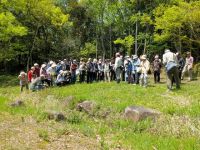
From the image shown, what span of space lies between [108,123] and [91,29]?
41.1 m

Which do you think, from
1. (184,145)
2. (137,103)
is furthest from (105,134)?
(137,103)

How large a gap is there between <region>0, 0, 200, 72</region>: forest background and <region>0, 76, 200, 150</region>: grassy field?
15900 mm

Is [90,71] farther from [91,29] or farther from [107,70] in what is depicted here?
[91,29]

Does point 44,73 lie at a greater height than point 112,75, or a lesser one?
greater

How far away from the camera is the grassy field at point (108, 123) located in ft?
38.9

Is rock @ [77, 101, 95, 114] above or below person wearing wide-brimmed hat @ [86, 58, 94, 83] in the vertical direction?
below

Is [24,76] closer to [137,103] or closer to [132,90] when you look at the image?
[132,90]

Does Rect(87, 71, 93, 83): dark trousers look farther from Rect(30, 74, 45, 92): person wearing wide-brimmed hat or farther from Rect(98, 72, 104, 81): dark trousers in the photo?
Rect(30, 74, 45, 92): person wearing wide-brimmed hat

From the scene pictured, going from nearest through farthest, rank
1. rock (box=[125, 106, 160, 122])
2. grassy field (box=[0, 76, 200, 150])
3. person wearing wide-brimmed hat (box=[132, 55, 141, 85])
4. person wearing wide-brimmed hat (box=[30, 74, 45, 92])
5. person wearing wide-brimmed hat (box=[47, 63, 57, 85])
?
grassy field (box=[0, 76, 200, 150]) < rock (box=[125, 106, 160, 122]) < person wearing wide-brimmed hat (box=[132, 55, 141, 85]) < person wearing wide-brimmed hat (box=[30, 74, 45, 92]) < person wearing wide-brimmed hat (box=[47, 63, 57, 85])

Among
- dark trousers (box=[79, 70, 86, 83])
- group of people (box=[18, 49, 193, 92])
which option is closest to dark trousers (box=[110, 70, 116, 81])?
group of people (box=[18, 49, 193, 92])

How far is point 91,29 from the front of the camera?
57125 millimetres

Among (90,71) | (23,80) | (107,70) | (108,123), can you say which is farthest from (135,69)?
(108,123)

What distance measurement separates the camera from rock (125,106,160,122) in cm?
1592

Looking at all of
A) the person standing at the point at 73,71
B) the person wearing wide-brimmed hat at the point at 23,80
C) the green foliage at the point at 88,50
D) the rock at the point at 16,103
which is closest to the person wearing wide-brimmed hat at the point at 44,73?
the person wearing wide-brimmed hat at the point at 23,80
